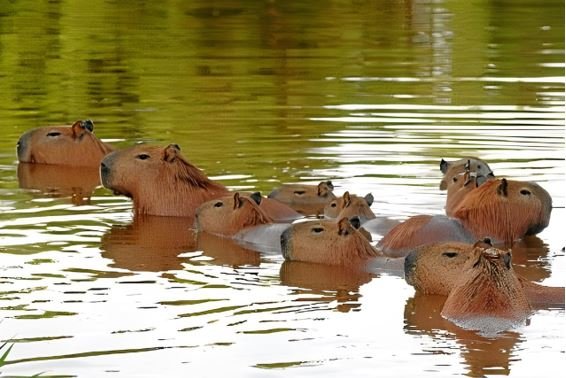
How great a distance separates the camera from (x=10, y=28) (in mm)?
30609

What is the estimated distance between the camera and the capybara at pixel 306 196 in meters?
12.9

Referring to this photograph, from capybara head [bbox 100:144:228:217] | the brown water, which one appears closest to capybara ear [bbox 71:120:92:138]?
the brown water

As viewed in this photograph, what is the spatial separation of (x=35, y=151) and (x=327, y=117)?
12.3 ft

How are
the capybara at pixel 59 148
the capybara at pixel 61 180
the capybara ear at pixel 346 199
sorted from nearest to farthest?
the capybara ear at pixel 346 199 → the capybara at pixel 61 180 → the capybara at pixel 59 148

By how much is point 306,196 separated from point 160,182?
1.15 meters

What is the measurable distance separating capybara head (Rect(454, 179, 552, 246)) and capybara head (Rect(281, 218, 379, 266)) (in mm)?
1032

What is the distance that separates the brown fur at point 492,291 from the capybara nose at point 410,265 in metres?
0.88

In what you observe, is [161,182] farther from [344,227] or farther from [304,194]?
[344,227]

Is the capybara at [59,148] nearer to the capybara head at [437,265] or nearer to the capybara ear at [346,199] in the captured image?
the capybara ear at [346,199]

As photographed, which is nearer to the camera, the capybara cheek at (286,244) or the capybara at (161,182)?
the capybara cheek at (286,244)

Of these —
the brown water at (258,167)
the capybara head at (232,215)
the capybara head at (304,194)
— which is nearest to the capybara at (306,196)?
the capybara head at (304,194)

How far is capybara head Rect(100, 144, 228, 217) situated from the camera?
13.0 m

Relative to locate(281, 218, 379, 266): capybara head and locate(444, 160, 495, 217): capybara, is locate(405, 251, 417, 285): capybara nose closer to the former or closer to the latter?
locate(281, 218, 379, 266): capybara head

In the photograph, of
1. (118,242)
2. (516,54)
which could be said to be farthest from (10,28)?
(118,242)
